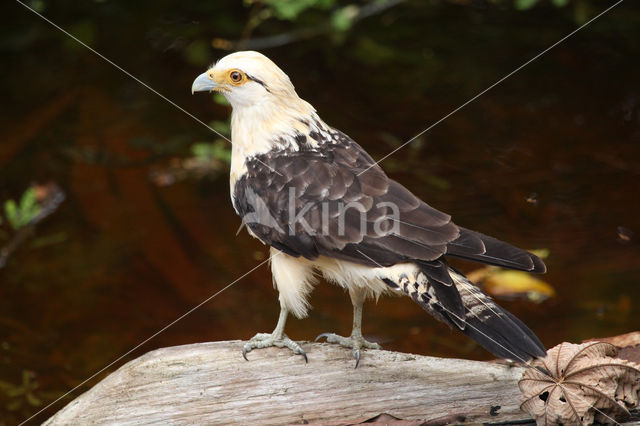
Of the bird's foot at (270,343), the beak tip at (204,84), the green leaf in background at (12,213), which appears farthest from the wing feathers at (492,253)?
the green leaf in background at (12,213)

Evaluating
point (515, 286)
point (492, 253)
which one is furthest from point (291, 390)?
point (515, 286)

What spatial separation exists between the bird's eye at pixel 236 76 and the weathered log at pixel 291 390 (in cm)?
171

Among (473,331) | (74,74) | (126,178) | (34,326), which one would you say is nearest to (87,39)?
(74,74)

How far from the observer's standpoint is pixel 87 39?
32.6 ft

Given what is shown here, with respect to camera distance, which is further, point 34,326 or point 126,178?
point 126,178

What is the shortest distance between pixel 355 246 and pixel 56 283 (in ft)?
12.3

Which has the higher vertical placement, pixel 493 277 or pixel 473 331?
pixel 493 277

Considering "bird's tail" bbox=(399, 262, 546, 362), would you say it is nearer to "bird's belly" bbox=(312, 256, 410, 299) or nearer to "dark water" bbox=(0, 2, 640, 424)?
"bird's belly" bbox=(312, 256, 410, 299)

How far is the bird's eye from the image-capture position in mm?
4938

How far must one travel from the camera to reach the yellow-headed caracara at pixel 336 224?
13.5 feet

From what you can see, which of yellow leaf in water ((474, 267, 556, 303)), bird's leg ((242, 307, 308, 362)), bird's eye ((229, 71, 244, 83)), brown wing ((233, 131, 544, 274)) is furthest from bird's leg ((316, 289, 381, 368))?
yellow leaf in water ((474, 267, 556, 303))

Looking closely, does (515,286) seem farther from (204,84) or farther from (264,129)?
(204,84)

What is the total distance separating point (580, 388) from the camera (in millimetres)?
3922

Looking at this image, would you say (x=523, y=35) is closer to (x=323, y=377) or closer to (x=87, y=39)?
(x=87, y=39)
